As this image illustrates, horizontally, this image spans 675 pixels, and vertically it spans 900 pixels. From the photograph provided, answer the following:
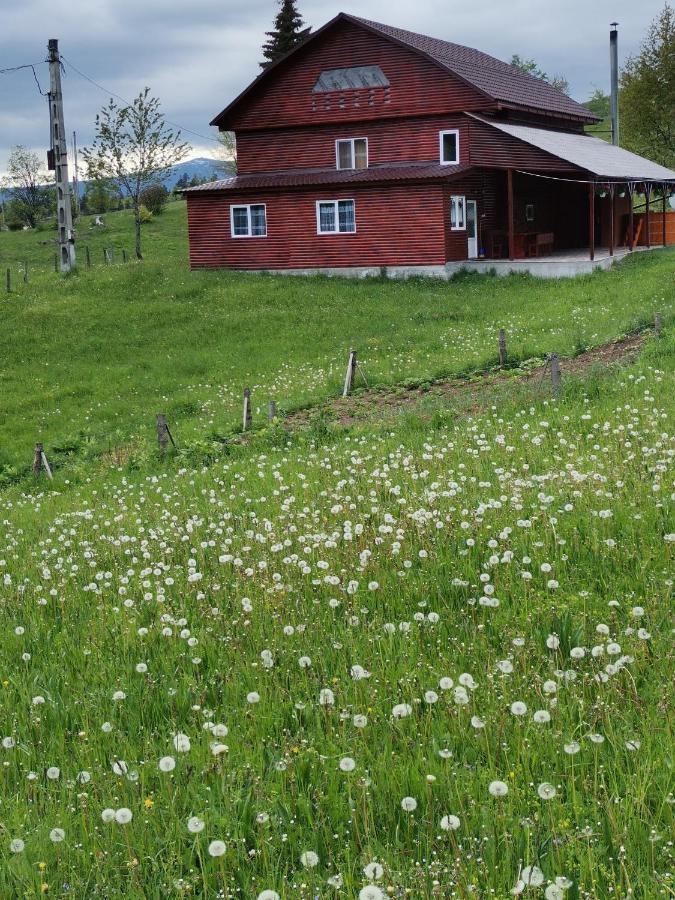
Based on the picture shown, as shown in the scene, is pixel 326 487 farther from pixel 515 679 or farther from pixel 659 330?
pixel 659 330

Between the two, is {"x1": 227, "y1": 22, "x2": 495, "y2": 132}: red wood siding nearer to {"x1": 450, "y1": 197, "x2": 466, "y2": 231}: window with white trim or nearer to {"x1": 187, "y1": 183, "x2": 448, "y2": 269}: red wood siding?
{"x1": 450, "y1": 197, "x2": 466, "y2": 231}: window with white trim

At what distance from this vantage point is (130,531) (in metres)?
10.4

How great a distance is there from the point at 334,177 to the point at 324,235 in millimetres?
2393

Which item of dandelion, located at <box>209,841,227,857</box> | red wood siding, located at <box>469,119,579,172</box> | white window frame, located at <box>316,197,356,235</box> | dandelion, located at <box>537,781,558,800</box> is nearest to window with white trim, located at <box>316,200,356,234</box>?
white window frame, located at <box>316,197,356,235</box>

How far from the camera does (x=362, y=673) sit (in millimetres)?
4875

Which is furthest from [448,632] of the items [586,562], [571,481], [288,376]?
[288,376]

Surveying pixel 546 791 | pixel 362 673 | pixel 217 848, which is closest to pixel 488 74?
pixel 362 673

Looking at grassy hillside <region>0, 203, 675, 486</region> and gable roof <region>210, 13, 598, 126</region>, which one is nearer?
grassy hillside <region>0, 203, 675, 486</region>

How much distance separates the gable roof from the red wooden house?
0.14 m

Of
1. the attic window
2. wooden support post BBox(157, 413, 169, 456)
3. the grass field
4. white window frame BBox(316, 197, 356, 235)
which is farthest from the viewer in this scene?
the attic window

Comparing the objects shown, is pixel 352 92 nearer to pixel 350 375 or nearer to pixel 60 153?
pixel 60 153

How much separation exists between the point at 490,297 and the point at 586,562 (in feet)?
85.4

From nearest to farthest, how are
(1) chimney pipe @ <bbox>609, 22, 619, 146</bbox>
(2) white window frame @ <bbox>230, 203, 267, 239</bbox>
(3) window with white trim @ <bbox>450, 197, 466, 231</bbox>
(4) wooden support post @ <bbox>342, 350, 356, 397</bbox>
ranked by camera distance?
(4) wooden support post @ <bbox>342, 350, 356, 397</bbox>
(3) window with white trim @ <bbox>450, 197, 466, 231</bbox>
(2) white window frame @ <bbox>230, 203, 267, 239</bbox>
(1) chimney pipe @ <bbox>609, 22, 619, 146</bbox>

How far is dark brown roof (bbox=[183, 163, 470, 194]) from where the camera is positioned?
121 ft
